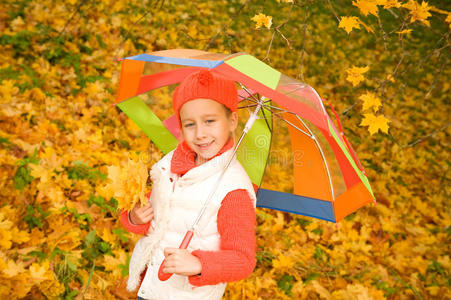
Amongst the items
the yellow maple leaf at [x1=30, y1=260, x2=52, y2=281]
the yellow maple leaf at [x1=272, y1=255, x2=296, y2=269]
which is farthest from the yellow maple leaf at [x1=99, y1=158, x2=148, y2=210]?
the yellow maple leaf at [x1=272, y1=255, x2=296, y2=269]

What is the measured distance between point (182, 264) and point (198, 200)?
11.5 inches

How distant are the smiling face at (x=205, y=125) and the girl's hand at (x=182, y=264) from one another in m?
0.47

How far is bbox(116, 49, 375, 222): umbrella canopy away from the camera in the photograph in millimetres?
1567

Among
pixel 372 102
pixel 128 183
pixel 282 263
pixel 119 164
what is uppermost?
pixel 372 102

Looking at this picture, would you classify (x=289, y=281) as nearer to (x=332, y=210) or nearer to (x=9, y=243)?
(x=332, y=210)

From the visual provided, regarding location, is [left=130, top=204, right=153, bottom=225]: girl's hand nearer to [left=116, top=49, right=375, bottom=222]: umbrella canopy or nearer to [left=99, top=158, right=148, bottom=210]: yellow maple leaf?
[left=99, top=158, right=148, bottom=210]: yellow maple leaf

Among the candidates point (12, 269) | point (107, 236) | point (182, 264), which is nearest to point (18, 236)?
point (12, 269)

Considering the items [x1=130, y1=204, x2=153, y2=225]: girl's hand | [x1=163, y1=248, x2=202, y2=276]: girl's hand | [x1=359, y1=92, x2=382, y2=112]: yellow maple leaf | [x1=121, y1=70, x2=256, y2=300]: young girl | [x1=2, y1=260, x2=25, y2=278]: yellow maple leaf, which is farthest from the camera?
[x1=359, y1=92, x2=382, y2=112]: yellow maple leaf

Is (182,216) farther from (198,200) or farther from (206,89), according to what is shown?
(206,89)

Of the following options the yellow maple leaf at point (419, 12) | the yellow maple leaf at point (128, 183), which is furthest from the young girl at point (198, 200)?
the yellow maple leaf at point (419, 12)

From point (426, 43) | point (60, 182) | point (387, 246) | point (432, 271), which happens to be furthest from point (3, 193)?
point (426, 43)

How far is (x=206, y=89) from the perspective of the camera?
4.66ft

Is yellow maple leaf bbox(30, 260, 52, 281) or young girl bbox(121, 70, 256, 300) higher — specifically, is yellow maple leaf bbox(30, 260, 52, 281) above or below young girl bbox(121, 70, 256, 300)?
below

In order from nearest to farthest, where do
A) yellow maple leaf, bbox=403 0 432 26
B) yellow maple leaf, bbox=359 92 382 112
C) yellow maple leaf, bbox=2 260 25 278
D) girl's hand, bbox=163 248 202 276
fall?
girl's hand, bbox=163 248 202 276, yellow maple leaf, bbox=2 260 25 278, yellow maple leaf, bbox=403 0 432 26, yellow maple leaf, bbox=359 92 382 112
